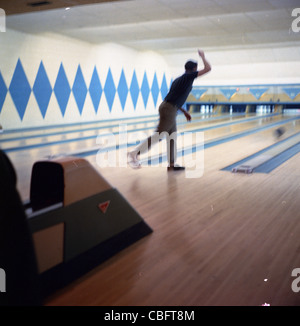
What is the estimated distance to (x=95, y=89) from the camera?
10016mm

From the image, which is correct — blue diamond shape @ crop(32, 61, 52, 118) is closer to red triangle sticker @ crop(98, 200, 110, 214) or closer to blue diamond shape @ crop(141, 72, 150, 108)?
blue diamond shape @ crop(141, 72, 150, 108)

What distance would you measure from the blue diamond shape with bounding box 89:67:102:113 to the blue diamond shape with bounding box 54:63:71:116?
861 millimetres

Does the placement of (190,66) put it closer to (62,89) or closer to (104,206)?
(104,206)

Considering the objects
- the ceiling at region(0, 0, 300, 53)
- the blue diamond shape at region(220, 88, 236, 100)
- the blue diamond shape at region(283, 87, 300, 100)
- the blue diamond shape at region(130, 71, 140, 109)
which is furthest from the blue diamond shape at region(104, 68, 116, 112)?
the blue diamond shape at region(283, 87, 300, 100)

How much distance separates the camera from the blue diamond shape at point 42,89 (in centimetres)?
831

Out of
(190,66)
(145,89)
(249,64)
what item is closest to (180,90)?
(190,66)

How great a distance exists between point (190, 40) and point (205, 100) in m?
5.01

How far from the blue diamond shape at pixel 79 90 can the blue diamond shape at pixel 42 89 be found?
0.87 meters

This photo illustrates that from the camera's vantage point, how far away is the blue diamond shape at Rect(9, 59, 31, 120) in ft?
25.4

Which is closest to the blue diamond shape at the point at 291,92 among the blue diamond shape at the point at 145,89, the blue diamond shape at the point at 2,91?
the blue diamond shape at the point at 145,89

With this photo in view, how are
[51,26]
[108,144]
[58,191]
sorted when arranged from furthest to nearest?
[51,26], [108,144], [58,191]
